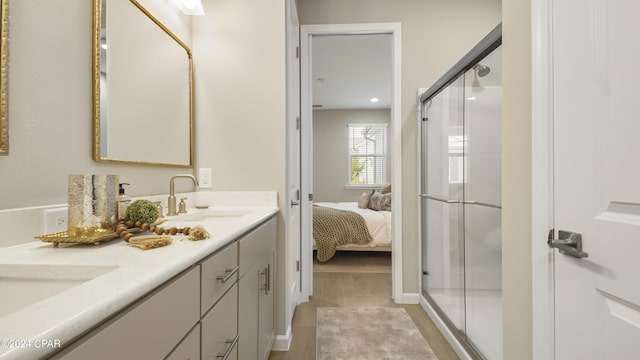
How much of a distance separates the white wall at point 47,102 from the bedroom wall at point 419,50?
223 cm

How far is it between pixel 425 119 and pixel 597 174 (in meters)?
1.75

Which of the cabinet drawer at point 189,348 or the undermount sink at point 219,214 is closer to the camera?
the cabinet drawer at point 189,348

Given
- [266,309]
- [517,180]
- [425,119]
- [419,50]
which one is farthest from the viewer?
[419,50]

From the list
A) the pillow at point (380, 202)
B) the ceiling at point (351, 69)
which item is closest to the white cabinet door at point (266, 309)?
the ceiling at point (351, 69)

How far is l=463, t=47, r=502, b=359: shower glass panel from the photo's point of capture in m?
1.51

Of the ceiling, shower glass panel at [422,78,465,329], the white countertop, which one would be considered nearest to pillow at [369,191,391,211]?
shower glass panel at [422,78,465,329]

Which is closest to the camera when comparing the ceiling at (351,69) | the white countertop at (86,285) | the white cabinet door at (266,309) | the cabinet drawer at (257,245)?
the white countertop at (86,285)

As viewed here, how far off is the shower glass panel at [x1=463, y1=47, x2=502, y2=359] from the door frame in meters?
0.75

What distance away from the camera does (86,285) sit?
0.49 meters

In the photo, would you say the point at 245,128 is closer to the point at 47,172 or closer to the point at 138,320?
the point at 47,172

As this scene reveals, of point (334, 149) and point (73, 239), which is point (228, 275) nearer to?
point (73, 239)

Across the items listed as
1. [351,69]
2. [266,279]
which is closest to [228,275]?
[266,279]

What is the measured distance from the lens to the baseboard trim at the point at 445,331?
66.6 inches

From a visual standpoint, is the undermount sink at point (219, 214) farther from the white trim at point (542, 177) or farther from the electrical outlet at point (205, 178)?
the white trim at point (542, 177)
